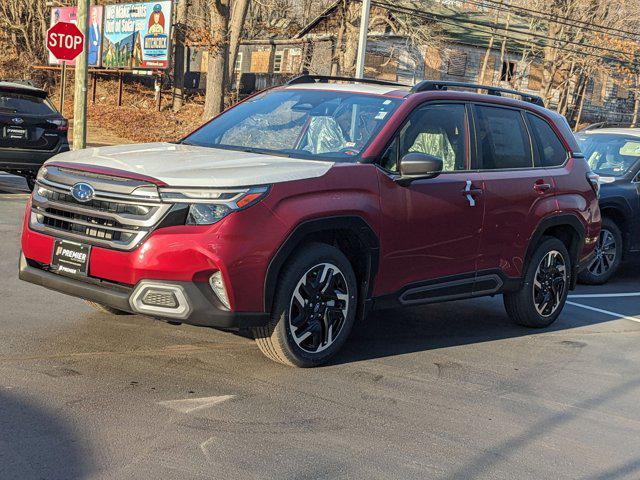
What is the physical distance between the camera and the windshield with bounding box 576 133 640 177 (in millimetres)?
10977

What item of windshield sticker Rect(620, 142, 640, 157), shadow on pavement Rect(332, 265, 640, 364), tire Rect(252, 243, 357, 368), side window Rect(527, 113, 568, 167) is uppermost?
side window Rect(527, 113, 568, 167)

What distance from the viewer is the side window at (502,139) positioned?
269 inches

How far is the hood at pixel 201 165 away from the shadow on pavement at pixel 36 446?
1.49 metres

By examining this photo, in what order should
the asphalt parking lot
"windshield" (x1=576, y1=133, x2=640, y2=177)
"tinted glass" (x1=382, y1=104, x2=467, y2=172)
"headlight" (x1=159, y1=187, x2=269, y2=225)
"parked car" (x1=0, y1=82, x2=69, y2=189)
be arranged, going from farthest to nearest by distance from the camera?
"parked car" (x1=0, y1=82, x2=69, y2=189) < "windshield" (x1=576, y1=133, x2=640, y2=177) < "tinted glass" (x1=382, y1=104, x2=467, y2=172) < "headlight" (x1=159, y1=187, x2=269, y2=225) < the asphalt parking lot

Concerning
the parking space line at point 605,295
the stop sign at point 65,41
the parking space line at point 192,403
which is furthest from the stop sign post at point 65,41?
the parking space line at point 192,403

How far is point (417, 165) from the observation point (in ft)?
19.0

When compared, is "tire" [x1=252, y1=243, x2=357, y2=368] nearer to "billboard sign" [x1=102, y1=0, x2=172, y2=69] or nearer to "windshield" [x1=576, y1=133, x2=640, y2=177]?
"windshield" [x1=576, y1=133, x2=640, y2=177]

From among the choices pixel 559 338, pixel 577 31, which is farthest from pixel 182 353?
pixel 577 31

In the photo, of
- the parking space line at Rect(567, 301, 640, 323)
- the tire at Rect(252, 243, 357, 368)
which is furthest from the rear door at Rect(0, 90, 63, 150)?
the tire at Rect(252, 243, 357, 368)

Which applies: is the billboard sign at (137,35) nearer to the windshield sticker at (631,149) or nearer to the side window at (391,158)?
the windshield sticker at (631,149)

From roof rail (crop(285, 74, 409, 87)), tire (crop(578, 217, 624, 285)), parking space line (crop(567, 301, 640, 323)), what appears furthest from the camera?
tire (crop(578, 217, 624, 285))

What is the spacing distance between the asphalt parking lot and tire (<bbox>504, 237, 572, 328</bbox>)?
24 cm

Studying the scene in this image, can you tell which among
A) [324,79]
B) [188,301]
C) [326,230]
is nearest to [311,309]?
[326,230]

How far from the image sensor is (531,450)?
4586 millimetres
